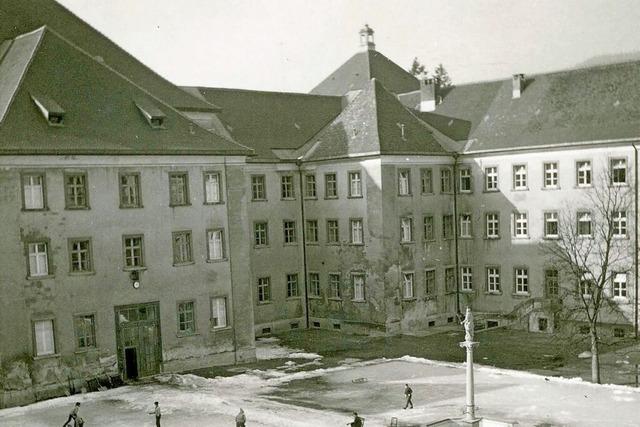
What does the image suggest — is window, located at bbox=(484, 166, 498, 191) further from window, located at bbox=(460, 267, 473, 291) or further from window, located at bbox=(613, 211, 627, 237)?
window, located at bbox=(613, 211, 627, 237)

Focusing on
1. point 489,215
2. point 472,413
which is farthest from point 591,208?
point 472,413

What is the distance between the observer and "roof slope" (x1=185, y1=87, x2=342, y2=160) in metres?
45.7

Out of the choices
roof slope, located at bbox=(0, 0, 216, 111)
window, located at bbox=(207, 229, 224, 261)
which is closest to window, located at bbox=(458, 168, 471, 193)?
roof slope, located at bbox=(0, 0, 216, 111)

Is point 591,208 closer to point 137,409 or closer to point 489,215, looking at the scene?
point 489,215

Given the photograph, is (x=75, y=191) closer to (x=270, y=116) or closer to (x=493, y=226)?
(x=270, y=116)

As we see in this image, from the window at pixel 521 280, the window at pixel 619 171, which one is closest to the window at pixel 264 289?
the window at pixel 521 280

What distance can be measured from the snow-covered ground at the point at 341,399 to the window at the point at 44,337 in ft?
7.03

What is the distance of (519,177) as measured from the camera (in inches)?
1684

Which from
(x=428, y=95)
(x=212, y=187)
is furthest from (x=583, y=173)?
(x=212, y=187)

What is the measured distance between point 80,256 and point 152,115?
23.2 ft

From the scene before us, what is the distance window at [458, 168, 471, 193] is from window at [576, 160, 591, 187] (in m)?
7.09

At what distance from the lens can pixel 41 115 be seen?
99.6ft

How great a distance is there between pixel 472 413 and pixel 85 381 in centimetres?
1645

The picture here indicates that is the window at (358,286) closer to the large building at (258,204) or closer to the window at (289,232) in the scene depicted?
the large building at (258,204)
